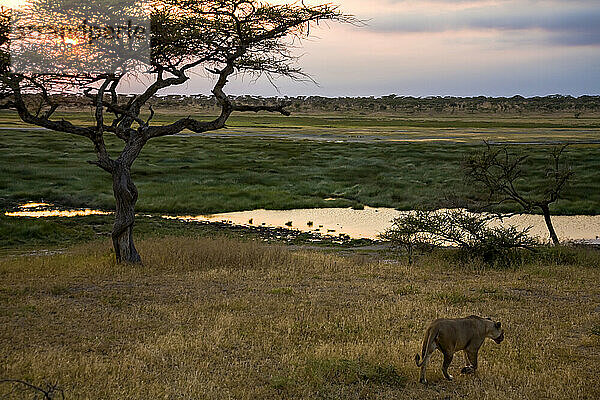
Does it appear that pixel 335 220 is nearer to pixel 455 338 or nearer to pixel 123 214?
pixel 123 214

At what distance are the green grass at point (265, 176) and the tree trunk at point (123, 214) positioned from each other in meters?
16.8

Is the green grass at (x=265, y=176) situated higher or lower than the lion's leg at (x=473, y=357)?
lower

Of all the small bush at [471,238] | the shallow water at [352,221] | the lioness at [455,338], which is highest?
the lioness at [455,338]

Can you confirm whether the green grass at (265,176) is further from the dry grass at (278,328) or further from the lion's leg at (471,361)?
the lion's leg at (471,361)

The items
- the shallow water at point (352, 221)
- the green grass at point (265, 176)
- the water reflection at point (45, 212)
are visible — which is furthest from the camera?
the green grass at point (265, 176)

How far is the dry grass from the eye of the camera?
8.34 m

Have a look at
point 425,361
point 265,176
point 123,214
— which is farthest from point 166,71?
point 265,176

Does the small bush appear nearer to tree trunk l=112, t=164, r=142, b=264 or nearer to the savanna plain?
the savanna plain

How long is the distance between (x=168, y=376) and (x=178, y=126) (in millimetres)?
11407

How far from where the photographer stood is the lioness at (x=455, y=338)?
8273 mm

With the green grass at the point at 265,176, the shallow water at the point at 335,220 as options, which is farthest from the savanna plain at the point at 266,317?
the green grass at the point at 265,176

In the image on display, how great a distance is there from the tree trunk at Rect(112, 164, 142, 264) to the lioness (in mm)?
11544

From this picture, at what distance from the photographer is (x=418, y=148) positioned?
68688 mm

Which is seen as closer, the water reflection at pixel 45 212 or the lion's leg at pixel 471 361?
the lion's leg at pixel 471 361
